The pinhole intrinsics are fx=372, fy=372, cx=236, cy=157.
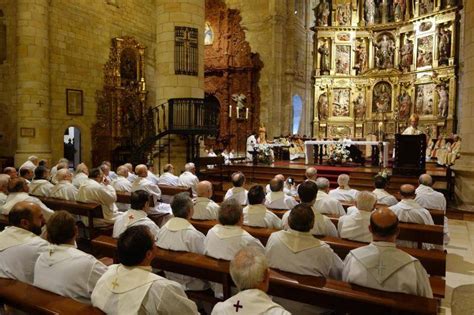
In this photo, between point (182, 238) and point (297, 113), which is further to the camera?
point (297, 113)

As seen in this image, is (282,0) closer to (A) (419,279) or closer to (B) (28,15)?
(B) (28,15)

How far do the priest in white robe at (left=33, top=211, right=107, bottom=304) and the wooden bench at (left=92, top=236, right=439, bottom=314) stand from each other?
76cm

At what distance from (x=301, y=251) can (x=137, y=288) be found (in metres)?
1.44

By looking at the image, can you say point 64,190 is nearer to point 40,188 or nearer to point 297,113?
point 40,188

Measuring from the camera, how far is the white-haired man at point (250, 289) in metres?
1.92

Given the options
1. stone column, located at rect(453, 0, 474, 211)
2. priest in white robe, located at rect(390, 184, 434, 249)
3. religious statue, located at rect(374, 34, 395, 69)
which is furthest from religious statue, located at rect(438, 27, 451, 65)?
priest in white robe, located at rect(390, 184, 434, 249)

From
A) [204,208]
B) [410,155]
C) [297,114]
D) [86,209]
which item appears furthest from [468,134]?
[297,114]

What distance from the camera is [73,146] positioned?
1819 cm

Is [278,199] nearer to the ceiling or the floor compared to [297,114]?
nearer to the floor

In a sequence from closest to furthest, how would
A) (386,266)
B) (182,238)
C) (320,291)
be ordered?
(320,291)
(386,266)
(182,238)

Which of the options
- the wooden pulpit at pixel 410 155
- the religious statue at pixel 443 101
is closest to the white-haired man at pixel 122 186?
the wooden pulpit at pixel 410 155

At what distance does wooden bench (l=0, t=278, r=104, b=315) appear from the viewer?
2.26 m

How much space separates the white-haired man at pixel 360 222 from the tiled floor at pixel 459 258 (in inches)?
45.9

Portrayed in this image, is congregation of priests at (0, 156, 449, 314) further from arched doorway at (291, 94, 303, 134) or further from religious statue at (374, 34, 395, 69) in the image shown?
religious statue at (374, 34, 395, 69)
